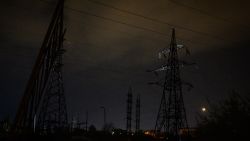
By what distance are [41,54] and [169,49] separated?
24.7m

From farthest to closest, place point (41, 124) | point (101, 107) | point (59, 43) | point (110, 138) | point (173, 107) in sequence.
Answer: point (101, 107) → point (41, 124) → point (110, 138) → point (173, 107) → point (59, 43)

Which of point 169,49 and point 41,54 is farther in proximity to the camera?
point 169,49

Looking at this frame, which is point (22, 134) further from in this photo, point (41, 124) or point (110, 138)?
point (41, 124)

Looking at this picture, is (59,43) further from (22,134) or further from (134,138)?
(134,138)

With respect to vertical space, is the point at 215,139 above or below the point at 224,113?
below

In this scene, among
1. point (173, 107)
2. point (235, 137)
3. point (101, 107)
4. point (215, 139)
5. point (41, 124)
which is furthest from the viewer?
point (101, 107)

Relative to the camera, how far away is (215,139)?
17.6 meters

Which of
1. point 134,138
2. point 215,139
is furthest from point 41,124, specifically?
point 215,139

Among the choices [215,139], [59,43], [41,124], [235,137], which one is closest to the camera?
[235,137]

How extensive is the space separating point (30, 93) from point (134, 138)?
71.4 feet

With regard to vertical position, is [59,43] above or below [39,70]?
above

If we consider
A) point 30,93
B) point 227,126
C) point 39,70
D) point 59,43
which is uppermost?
point 59,43

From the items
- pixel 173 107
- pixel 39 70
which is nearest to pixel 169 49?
pixel 173 107

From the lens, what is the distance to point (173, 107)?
3500cm
